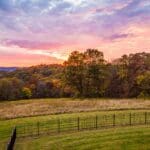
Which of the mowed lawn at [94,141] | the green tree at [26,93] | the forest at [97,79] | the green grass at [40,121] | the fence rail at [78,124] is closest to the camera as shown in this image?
the mowed lawn at [94,141]

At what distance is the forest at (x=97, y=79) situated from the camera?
354ft

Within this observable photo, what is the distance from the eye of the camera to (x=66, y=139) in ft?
135

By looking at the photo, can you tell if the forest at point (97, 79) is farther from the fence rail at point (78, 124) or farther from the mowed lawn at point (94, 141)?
the mowed lawn at point (94, 141)

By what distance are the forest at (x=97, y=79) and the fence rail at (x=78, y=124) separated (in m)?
51.1

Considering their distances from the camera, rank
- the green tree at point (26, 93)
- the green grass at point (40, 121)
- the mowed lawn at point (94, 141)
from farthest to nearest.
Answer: the green tree at point (26, 93)
the green grass at point (40, 121)
the mowed lawn at point (94, 141)

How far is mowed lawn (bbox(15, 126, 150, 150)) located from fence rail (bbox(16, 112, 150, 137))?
10.7ft

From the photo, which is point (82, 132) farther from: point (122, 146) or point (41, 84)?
point (41, 84)

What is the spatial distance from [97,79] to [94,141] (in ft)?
228

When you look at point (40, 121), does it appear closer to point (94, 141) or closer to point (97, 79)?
point (94, 141)

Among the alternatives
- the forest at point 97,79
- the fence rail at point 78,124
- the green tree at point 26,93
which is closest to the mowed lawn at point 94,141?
the fence rail at point 78,124

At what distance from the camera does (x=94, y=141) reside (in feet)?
131

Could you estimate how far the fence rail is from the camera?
47.2m

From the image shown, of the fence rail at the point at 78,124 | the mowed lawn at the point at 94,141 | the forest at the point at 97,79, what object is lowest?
the mowed lawn at the point at 94,141

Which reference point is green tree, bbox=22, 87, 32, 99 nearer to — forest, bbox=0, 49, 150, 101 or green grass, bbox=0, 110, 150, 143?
forest, bbox=0, 49, 150, 101
